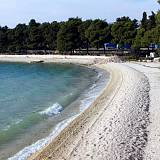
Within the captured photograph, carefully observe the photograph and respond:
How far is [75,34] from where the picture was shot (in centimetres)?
12962

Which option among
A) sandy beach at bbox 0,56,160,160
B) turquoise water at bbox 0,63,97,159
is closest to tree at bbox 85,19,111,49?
turquoise water at bbox 0,63,97,159

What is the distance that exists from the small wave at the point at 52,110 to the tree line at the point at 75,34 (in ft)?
183

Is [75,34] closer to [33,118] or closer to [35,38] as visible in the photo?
[35,38]

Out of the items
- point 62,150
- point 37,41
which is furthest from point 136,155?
point 37,41

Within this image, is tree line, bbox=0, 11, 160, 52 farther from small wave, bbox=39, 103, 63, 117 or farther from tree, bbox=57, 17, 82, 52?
Answer: small wave, bbox=39, 103, 63, 117

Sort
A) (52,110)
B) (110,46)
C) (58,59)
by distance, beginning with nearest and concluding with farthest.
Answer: (52,110)
(58,59)
(110,46)

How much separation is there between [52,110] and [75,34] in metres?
98.6

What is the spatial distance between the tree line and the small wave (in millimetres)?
55878

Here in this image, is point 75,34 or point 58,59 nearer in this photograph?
point 58,59

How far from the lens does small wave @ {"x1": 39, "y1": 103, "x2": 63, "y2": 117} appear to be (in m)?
30.9

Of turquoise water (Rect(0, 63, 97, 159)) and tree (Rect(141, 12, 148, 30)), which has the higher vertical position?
tree (Rect(141, 12, 148, 30))

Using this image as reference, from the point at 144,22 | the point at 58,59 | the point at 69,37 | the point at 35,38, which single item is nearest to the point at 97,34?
the point at 69,37

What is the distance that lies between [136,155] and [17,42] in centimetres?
13794

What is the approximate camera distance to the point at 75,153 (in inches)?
675
